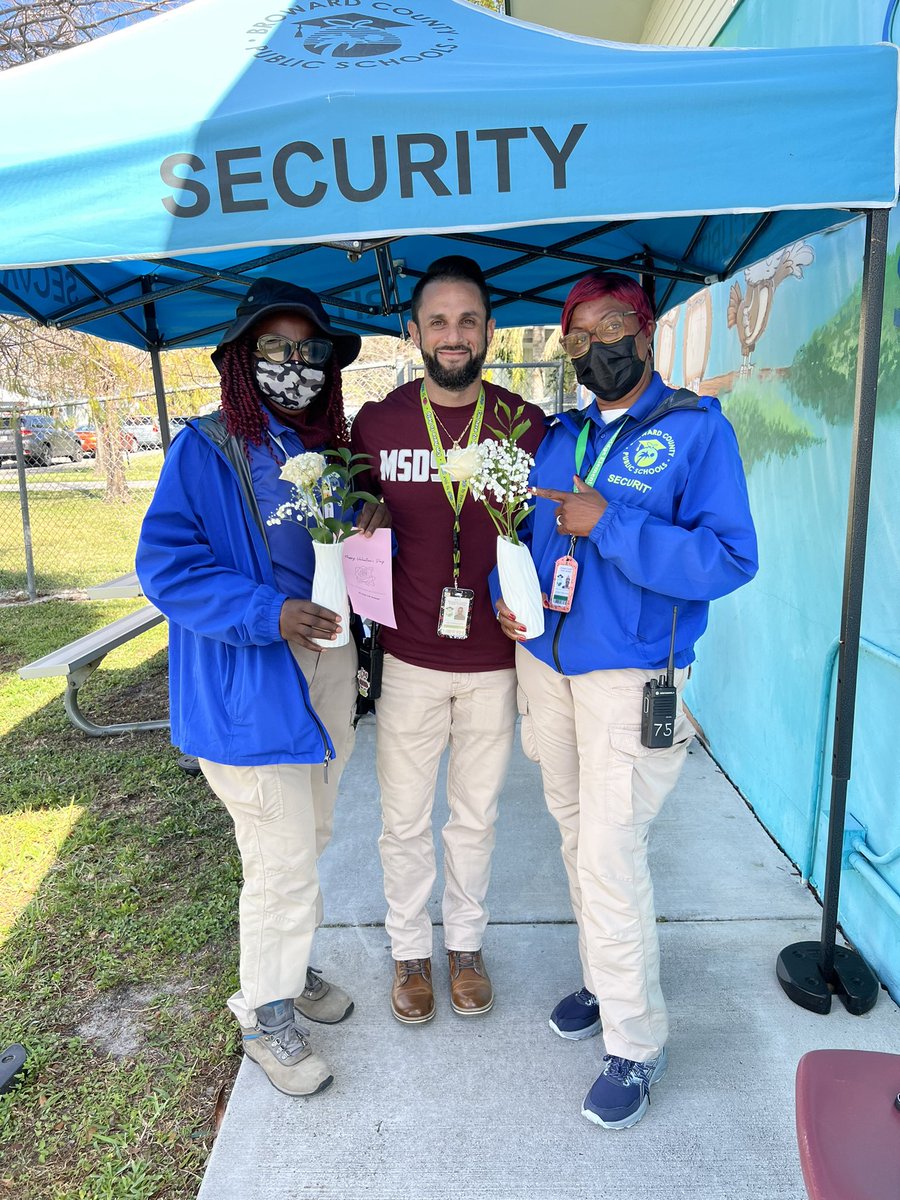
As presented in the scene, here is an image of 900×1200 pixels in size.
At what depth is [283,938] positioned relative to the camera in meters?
2.37

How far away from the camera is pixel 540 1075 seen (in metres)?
2.36

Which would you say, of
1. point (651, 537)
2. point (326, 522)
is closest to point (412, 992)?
point (326, 522)

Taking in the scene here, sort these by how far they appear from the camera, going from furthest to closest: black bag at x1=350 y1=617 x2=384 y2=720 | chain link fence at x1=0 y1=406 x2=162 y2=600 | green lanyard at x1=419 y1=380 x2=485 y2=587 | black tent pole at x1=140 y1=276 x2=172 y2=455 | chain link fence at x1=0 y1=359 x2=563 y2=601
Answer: chain link fence at x1=0 y1=406 x2=162 y2=600 → chain link fence at x1=0 y1=359 x2=563 y2=601 → black tent pole at x1=140 y1=276 x2=172 y2=455 → black bag at x1=350 y1=617 x2=384 y2=720 → green lanyard at x1=419 y1=380 x2=485 y2=587

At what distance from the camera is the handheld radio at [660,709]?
2.07m

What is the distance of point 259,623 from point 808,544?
2.27 metres

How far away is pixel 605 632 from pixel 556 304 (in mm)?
2716

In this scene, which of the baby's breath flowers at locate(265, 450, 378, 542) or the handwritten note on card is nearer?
the baby's breath flowers at locate(265, 450, 378, 542)

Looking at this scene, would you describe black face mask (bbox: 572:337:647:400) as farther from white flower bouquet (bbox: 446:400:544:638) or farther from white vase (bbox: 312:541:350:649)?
white vase (bbox: 312:541:350:649)

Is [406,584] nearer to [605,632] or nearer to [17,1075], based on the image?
[605,632]

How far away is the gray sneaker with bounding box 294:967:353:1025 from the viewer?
2.60 m

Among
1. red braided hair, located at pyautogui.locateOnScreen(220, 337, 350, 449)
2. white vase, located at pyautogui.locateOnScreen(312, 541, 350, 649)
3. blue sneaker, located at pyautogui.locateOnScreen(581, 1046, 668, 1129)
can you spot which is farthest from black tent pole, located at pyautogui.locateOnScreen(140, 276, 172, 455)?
blue sneaker, located at pyautogui.locateOnScreen(581, 1046, 668, 1129)

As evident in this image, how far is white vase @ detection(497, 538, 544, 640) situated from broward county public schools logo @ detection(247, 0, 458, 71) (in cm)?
129

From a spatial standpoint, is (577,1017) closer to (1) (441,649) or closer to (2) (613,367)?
(1) (441,649)

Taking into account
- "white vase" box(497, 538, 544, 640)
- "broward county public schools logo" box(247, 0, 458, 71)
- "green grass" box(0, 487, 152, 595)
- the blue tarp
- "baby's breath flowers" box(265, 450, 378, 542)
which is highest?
"broward county public schools logo" box(247, 0, 458, 71)
